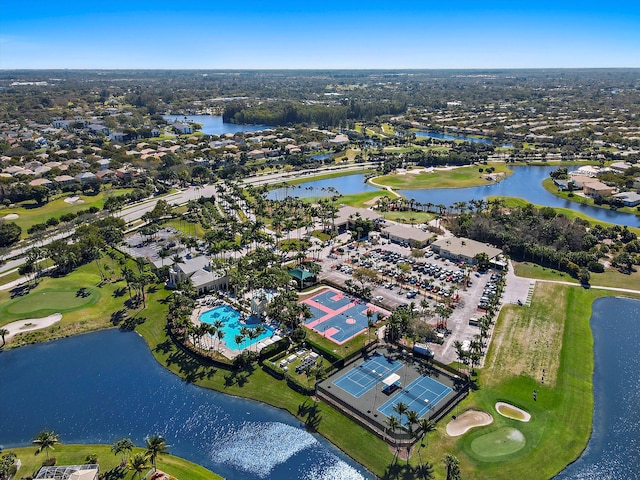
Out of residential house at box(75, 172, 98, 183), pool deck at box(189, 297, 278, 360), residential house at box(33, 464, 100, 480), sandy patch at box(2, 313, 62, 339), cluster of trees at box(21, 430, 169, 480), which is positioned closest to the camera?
→ residential house at box(33, 464, 100, 480)

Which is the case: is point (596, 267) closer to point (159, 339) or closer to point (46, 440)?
point (159, 339)

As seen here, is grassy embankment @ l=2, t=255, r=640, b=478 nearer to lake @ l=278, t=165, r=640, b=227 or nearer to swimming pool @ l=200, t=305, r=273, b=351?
swimming pool @ l=200, t=305, r=273, b=351

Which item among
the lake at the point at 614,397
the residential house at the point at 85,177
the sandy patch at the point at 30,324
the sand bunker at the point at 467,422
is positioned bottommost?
the lake at the point at 614,397

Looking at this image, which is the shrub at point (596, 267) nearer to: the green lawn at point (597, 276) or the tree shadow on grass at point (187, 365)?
the green lawn at point (597, 276)

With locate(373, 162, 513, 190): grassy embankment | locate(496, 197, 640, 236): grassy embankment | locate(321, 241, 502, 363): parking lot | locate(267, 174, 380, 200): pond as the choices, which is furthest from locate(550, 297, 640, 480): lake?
locate(267, 174, 380, 200): pond

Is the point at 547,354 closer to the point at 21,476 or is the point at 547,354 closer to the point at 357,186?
the point at 21,476

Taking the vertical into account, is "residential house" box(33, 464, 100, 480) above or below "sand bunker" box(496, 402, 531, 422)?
above

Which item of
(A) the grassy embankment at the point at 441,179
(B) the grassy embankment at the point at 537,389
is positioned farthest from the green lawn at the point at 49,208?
(B) the grassy embankment at the point at 537,389
